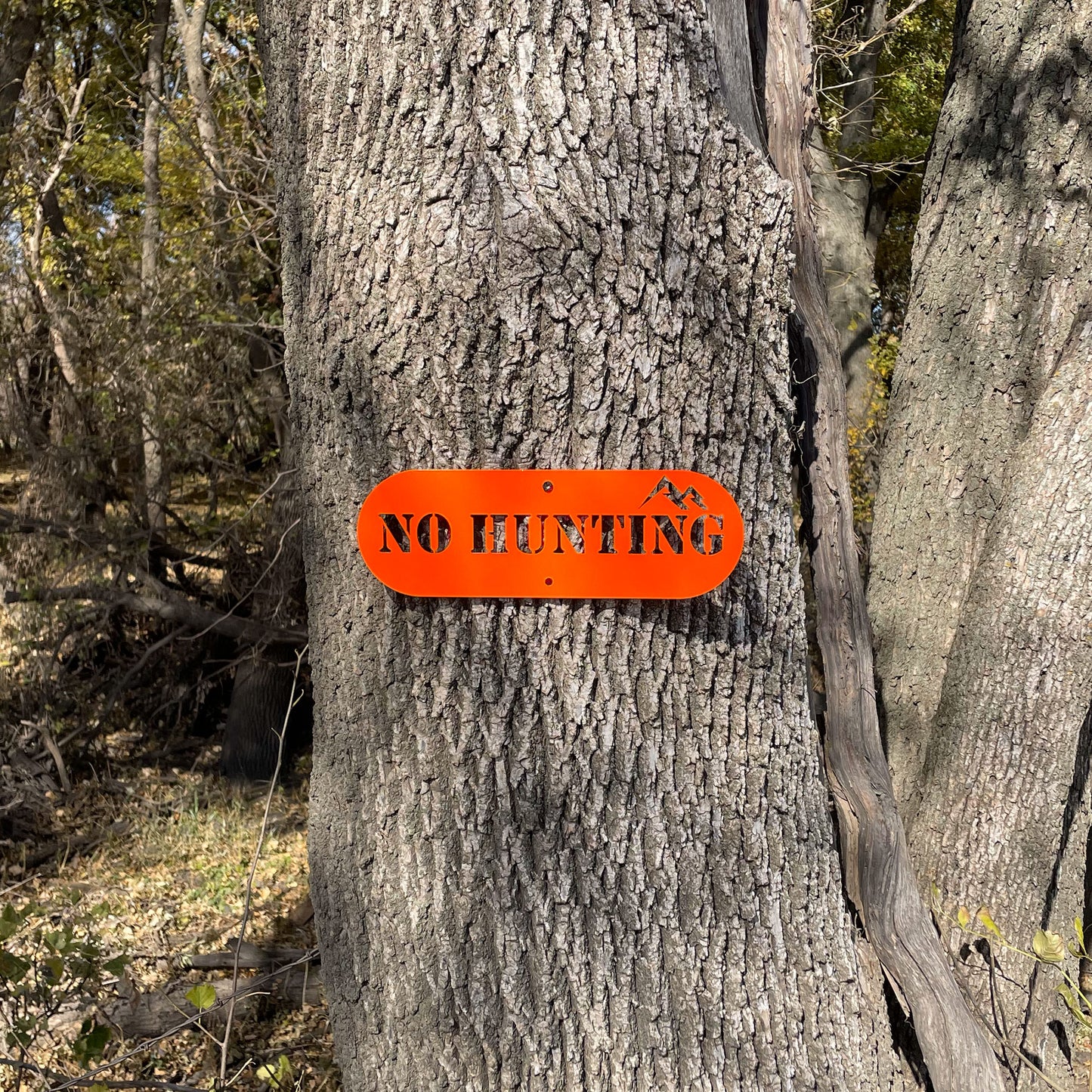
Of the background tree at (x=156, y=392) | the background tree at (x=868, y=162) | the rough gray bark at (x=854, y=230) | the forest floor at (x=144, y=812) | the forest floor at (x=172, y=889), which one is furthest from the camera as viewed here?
the rough gray bark at (x=854, y=230)

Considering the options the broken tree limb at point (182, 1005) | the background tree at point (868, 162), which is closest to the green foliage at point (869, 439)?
the background tree at point (868, 162)

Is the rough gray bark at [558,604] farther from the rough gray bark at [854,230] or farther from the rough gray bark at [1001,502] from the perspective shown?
the rough gray bark at [854,230]

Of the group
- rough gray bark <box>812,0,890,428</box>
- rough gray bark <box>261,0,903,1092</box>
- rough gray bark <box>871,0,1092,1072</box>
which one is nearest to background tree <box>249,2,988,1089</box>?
rough gray bark <box>261,0,903,1092</box>

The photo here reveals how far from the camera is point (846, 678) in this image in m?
2.01

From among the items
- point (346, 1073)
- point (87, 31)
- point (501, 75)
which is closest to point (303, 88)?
point (501, 75)

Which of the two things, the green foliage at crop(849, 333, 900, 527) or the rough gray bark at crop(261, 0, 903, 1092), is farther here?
the green foliage at crop(849, 333, 900, 527)

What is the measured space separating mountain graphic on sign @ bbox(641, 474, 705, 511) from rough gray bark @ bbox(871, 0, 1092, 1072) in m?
1.30

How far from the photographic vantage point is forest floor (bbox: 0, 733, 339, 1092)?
10.7 feet

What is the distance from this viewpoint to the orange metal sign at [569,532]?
56.1 inches

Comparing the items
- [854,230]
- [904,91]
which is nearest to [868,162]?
[854,230]

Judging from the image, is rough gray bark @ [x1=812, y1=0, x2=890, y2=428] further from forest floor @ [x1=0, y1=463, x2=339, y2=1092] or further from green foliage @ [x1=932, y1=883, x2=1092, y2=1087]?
green foliage @ [x1=932, y1=883, x2=1092, y2=1087]

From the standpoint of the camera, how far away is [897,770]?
2.61 metres

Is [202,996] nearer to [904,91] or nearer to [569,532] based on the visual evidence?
[569,532]

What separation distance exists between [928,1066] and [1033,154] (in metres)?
2.16
